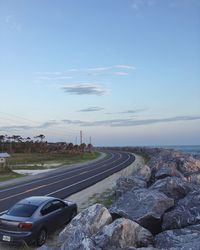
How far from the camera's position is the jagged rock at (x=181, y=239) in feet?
27.3

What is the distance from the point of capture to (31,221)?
13219 mm

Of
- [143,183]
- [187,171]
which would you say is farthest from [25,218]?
[187,171]

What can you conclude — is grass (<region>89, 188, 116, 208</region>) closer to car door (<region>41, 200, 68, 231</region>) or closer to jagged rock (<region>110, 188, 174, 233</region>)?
car door (<region>41, 200, 68, 231</region>)

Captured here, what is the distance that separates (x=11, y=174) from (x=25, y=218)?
97.8ft

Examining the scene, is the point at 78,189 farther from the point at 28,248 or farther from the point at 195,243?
the point at 195,243

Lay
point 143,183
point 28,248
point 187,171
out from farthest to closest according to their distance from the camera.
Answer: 1. point 187,171
2. point 143,183
3. point 28,248

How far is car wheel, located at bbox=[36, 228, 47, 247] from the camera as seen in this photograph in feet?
A: 44.0

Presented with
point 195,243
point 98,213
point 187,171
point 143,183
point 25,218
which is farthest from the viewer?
point 187,171

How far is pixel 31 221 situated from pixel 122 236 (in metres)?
4.65

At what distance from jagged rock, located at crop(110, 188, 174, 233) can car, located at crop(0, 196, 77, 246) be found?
2799 millimetres

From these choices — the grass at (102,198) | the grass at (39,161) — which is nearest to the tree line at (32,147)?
the grass at (39,161)

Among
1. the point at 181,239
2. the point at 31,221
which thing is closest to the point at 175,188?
the point at 31,221

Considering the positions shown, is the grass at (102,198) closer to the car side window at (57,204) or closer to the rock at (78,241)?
the car side window at (57,204)

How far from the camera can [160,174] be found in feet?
66.7
